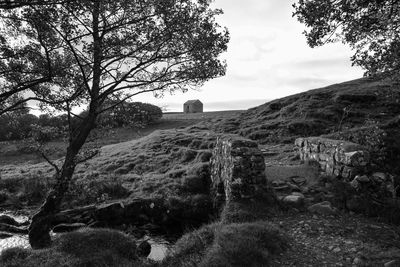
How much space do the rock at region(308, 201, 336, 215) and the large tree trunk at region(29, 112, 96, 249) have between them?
7.82m

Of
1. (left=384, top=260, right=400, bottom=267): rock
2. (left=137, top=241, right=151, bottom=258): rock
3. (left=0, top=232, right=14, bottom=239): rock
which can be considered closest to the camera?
(left=384, top=260, right=400, bottom=267): rock

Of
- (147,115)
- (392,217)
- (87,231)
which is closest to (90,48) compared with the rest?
(147,115)

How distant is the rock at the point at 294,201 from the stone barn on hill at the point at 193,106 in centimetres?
8010

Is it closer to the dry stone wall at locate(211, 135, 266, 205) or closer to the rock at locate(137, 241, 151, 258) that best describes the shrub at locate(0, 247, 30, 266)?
the rock at locate(137, 241, 151, 258)

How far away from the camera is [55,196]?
388 inches

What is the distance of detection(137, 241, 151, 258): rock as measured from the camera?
9298 mm

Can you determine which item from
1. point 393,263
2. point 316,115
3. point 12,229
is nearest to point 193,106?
point 316,115

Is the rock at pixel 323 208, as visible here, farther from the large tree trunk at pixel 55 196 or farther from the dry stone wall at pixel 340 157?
the large tree trunk at pixel 55 196

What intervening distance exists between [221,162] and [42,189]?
1264 cm

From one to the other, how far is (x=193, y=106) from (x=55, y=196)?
80.6 meters

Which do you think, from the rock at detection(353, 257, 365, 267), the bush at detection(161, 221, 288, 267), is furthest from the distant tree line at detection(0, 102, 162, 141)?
the rock at detection(353, 257, 365, 267)

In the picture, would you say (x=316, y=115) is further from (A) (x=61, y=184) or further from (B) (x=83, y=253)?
(B) (x=83, y=253)

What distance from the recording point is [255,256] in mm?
6586

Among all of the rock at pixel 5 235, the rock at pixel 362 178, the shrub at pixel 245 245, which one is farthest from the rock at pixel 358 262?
the rock at pixel 5 235
